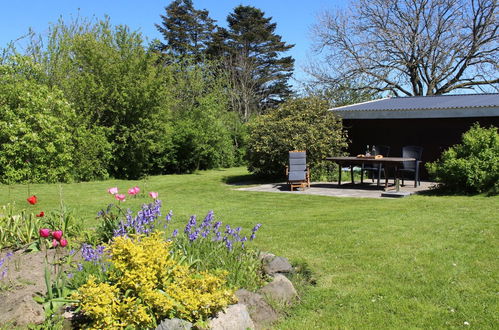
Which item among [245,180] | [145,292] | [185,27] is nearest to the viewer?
[145,292]

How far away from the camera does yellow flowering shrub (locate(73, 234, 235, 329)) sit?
9.53 ft

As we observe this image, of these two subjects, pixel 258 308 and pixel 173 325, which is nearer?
pixel 173 325

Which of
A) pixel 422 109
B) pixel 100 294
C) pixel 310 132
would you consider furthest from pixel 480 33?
pixel 100 294

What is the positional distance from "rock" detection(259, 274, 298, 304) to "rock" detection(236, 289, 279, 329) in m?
0.15

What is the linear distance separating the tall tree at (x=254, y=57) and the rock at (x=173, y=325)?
3109 cm

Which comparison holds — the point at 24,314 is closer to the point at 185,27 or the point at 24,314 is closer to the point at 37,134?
the point at 37,134

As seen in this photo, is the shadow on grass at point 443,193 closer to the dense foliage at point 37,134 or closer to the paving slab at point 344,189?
the paving slab at point 344,189

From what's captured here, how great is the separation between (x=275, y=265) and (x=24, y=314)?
2.15 m

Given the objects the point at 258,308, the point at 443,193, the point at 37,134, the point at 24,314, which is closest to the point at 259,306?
the point at 258,308

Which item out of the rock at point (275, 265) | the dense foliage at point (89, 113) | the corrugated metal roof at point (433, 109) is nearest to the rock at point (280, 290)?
the rock at point (275, 265)

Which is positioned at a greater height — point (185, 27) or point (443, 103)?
point (185, 27)

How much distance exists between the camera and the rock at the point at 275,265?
436 cm

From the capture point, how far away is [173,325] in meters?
3.07

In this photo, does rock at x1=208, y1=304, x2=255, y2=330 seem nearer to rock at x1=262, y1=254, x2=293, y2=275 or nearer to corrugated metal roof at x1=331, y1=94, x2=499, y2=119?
rock at x1=262, y1=254, x2=293, y2=275
